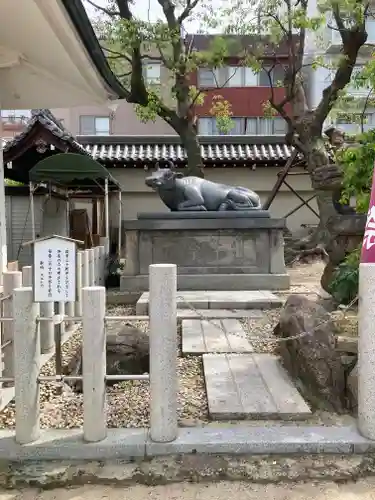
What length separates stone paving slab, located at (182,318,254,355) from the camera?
5234 mm

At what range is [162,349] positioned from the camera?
309cm

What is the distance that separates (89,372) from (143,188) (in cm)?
1410

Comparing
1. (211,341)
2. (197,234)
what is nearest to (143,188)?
(197,234)

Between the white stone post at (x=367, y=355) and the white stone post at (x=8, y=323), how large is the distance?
2713 millimetres

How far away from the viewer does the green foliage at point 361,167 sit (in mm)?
5501

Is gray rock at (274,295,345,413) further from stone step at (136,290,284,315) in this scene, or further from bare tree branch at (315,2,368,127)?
bare tree branch at (315,2,368,127)

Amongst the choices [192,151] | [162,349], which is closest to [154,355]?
[162,349]

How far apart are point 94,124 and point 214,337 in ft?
72.5

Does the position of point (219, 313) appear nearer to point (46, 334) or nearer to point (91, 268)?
point (91, 268)

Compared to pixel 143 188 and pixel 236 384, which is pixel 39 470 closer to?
pixel 236 384

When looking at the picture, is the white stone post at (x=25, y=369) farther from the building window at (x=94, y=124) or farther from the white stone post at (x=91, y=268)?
the building window at (x=94, y=124)

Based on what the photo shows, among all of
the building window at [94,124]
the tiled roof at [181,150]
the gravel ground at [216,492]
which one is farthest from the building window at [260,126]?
the gravel ground at [216,492]

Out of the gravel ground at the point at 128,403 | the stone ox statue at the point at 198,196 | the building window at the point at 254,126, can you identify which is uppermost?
the building window at the point at 254,126

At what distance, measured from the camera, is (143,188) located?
16.8 meters
